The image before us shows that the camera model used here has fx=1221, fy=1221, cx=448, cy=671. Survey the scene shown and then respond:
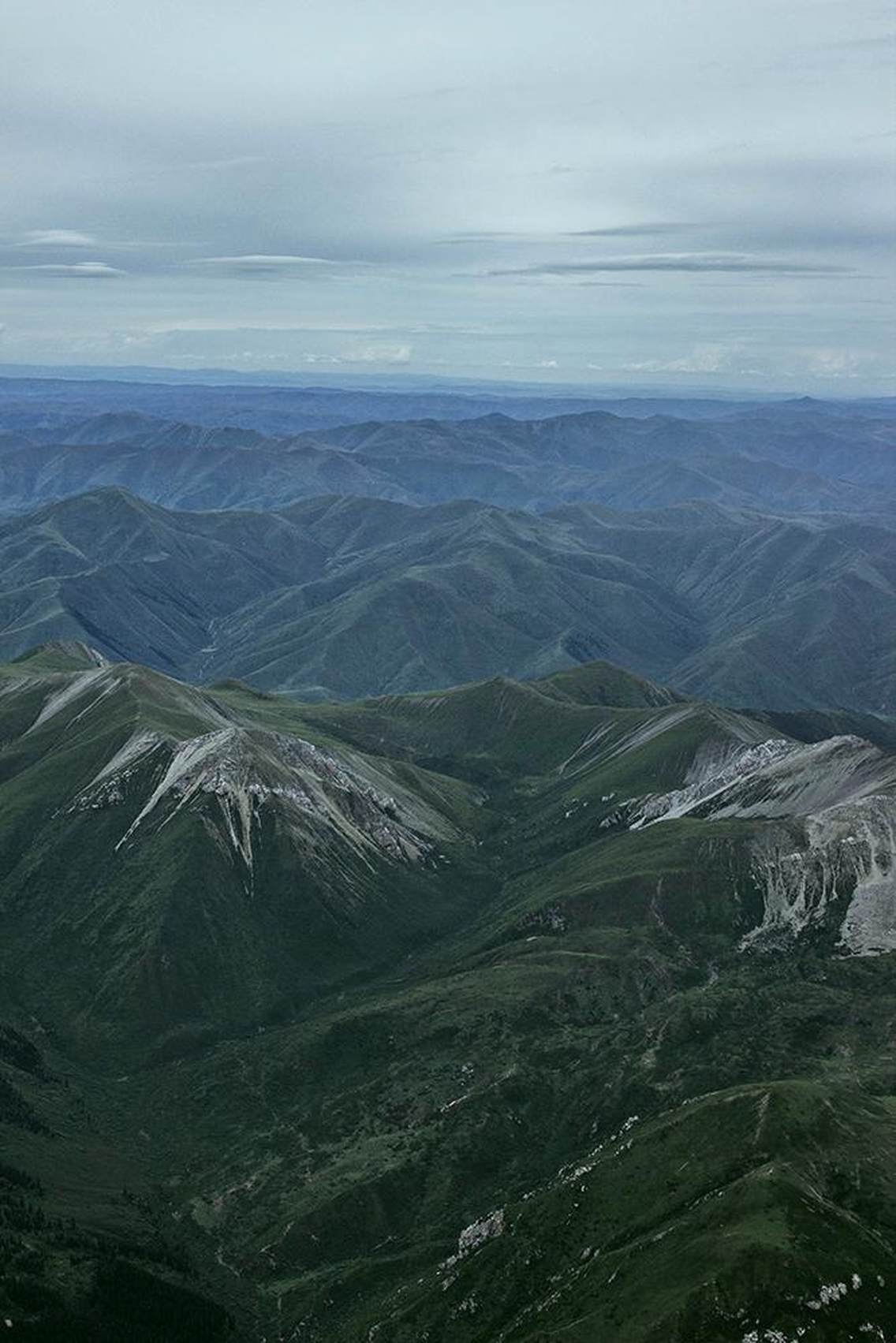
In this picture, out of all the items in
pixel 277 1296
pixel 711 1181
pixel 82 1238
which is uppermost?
pixel 711 1181

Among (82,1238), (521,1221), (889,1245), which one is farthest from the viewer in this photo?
(82,1238)

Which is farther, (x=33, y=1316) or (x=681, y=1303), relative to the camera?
(x=33, y=1316)

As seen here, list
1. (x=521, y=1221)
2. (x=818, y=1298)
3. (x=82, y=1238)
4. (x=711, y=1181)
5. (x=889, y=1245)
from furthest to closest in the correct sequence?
(x=82, y=1238) → (x=521, y=1221) → (x=711, y=1181) → (x=889, y=1245) → (x=818, y=1298)

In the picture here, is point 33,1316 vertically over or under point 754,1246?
under

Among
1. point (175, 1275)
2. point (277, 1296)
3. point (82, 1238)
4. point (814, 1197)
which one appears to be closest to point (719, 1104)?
point (814, 1197)

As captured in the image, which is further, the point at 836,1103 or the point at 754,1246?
the point at 836,1103

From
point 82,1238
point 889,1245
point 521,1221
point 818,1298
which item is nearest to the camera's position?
point 818,1298

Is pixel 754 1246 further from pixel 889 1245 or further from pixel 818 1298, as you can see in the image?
pixel 889 1245

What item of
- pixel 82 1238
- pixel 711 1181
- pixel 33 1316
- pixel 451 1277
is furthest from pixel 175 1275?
pixel 711 1181

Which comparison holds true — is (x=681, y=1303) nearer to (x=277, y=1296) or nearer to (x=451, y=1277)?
(x=451, y=1277)
